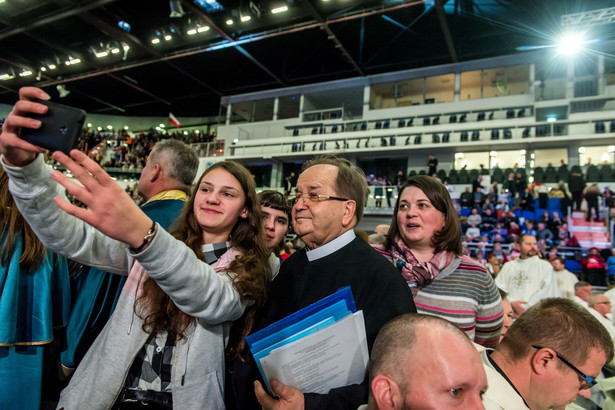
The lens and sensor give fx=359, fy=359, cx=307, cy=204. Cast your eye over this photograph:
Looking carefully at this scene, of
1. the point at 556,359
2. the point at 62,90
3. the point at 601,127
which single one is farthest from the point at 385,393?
the point at 62,90

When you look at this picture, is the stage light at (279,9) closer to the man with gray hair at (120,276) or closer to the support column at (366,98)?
the support column at (366,98)

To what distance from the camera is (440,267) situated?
1.79 metres

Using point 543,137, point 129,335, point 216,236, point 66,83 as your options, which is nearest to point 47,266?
point 129,335

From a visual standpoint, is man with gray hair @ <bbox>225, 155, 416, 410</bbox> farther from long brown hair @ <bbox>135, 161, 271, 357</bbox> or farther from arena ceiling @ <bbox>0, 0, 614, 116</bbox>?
arena ceiling @ <bbox>0, 0, 614, 116</bbox>

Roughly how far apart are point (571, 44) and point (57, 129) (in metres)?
18.3

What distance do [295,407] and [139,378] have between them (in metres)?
0.60

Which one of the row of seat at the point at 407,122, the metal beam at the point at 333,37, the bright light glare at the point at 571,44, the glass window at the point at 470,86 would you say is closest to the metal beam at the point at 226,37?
the row of seat at the point at 407,122

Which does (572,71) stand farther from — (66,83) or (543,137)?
(66,83)

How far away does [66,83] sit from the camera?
65.9 ft

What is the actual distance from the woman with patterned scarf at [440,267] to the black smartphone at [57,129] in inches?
59.2

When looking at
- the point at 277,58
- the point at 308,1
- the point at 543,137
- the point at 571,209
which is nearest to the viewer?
the point at 571,209

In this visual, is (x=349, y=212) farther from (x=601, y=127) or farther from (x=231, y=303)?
(x=601, y=127)

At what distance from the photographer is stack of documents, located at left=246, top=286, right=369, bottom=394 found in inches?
40.1

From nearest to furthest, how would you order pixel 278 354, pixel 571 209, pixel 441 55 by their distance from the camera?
pixel 278 354 < pixel 571 209 < pixel 441 55
